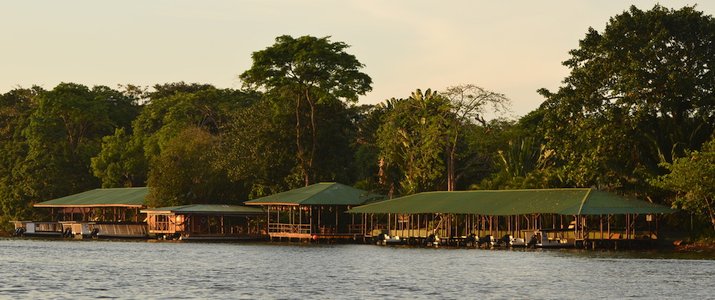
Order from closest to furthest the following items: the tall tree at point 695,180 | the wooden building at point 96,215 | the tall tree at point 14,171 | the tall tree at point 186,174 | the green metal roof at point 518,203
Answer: the tall tree at point 695,180 < the green metal roof at point 518,203 < the tall tree at point 186,174 < the wooden building at point 96,215 < the tall tree at point 14,171

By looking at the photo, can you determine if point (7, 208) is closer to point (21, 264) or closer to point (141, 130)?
point (141, 130)

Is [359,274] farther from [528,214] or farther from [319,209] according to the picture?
[319,209]

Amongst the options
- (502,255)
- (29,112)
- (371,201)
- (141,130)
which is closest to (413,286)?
(502,255)

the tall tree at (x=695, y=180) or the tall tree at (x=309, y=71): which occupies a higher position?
the tall tree at (x=309, y=71)

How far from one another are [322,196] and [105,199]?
3177 cm

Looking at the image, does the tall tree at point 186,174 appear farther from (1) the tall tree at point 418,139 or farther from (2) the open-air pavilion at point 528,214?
(2) the open-air pavilion at point 528,214

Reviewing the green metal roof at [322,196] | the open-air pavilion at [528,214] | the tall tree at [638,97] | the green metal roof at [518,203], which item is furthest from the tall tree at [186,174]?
the tall tree at [638,97]

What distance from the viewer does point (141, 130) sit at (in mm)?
140375

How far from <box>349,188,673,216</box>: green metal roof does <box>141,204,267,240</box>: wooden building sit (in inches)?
704

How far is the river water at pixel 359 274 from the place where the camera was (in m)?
50.6

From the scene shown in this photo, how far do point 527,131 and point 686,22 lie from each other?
2945 centimetres

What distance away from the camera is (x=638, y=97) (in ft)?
271

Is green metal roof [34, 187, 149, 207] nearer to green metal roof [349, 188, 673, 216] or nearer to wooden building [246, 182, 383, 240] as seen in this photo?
wooden building [246, 182, 383, 240]

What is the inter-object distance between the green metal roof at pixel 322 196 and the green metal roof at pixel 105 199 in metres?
19.6
